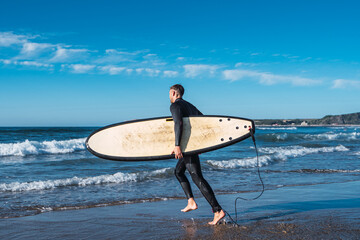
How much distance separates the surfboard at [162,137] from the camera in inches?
161

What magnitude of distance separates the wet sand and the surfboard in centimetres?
86

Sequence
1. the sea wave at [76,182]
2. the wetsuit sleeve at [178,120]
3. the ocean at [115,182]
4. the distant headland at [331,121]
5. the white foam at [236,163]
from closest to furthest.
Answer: the wetsuit sleeve at [178,120]
the ocean at [115,182]
the sea wave at [76,182]
the white foam at [236,163]
the distant headland at [331,121]

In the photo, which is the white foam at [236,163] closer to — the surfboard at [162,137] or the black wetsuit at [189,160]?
the surfboard at [162,137]

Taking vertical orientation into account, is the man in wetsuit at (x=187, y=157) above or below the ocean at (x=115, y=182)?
above

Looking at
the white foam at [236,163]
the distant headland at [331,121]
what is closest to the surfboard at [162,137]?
the white foam at [236,163]

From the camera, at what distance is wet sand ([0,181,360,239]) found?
142 inches

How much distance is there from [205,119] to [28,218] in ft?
9.35

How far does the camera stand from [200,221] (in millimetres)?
4184

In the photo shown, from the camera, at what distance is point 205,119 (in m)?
4.20

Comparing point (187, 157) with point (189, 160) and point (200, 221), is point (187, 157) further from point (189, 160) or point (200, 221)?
point (200, 221)

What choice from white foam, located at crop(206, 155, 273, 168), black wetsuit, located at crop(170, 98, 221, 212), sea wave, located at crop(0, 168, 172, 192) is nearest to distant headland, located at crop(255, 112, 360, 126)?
white foam, located at crop(206, 155, 273, 168)

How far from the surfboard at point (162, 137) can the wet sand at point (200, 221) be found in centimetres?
86

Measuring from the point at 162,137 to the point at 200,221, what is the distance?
1.19m

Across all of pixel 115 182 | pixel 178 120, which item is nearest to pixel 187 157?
pixel 178 120
